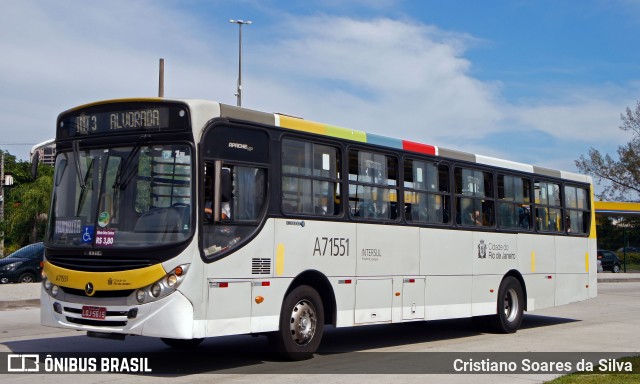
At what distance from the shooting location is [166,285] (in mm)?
9594

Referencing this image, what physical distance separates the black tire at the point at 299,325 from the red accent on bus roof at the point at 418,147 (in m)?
3.55

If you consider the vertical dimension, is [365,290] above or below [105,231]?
below

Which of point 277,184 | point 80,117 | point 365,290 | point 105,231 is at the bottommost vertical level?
point 365,290

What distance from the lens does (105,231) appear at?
32.9 feet

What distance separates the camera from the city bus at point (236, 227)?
9.76m

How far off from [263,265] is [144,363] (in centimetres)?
210

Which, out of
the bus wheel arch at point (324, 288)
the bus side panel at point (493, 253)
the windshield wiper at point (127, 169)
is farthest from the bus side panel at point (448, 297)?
the windshield wiper at point (127, 169)

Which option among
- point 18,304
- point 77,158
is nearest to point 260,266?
point 77,158

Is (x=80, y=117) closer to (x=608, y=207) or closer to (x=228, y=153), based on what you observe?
(x=228, y=153)

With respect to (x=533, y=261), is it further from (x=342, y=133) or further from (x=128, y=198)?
(x=128, y=198)

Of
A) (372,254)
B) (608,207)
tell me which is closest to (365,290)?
(372,254)

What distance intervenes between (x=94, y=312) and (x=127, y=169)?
71.0 inches

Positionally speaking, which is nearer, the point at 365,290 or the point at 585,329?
the point at 365,290

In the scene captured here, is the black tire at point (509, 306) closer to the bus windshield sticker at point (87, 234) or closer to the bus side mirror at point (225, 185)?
the bus side mirror at point (225, 185)
